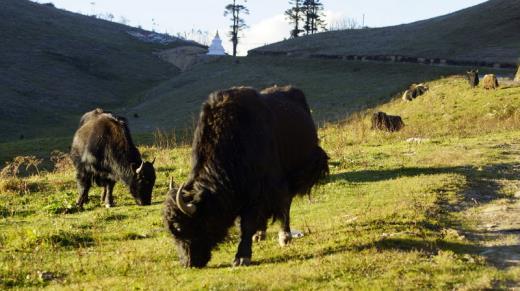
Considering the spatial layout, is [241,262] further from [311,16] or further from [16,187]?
[311,16]

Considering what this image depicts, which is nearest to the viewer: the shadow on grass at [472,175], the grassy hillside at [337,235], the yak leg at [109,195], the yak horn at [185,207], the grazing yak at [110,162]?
the grassy hillside at [337,235]

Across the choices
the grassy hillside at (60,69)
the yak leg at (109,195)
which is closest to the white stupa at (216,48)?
the grassy hillside at (60,69)

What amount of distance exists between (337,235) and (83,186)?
6937mm

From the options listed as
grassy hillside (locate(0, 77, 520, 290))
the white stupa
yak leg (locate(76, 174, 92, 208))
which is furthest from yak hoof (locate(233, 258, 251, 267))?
the white stupa

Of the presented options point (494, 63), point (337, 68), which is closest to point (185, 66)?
point (337, 68)

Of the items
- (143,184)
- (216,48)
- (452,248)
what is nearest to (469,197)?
(452,248)

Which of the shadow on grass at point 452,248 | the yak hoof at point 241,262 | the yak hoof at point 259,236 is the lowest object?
the yak hoof at point 259,236

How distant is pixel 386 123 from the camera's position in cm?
2405

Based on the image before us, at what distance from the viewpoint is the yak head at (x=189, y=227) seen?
283 inches

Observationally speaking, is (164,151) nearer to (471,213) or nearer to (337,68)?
(471,213)

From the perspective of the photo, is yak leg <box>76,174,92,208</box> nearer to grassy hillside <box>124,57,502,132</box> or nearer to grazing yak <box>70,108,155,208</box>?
grazing yak <box>70,108,155,208</box>

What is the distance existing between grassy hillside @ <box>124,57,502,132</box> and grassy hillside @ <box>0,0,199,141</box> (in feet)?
18.6

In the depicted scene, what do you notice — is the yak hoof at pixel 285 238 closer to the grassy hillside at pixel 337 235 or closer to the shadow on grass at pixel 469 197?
the grassy hillside at pixel 337 235

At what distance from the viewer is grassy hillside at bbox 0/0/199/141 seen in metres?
51.8
